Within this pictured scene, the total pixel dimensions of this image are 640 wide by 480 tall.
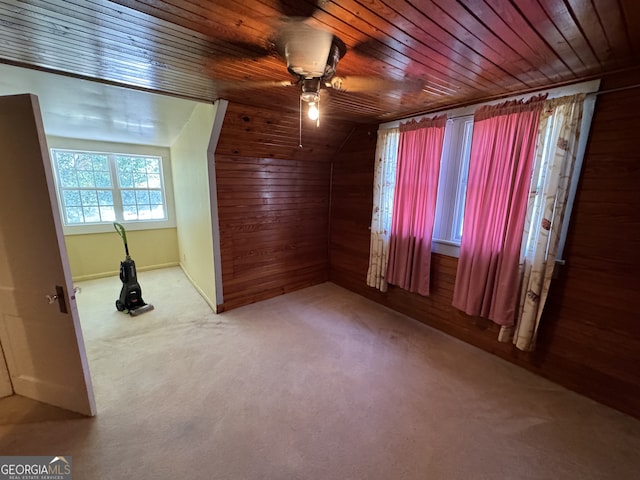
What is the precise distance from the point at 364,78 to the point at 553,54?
1.06 m

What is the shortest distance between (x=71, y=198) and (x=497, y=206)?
5.63 m

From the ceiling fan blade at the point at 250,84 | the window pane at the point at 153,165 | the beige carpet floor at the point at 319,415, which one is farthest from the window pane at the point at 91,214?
the ceiling fan blade at the point at 250,84

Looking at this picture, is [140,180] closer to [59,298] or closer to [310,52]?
[59,298]

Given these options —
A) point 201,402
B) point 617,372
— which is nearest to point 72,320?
point 201,402

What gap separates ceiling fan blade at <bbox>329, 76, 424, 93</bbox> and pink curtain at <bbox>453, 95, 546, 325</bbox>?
0.70 m

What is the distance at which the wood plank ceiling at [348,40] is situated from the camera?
1.08 meters

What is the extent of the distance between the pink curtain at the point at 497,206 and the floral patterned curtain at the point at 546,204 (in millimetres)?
57

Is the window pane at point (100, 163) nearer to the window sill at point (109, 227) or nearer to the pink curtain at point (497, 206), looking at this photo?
the window sill at point (109, 227)

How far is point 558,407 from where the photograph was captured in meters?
1.85

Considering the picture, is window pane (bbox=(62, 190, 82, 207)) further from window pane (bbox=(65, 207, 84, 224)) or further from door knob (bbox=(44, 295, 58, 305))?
door knob (bbox=(44, 295, 58, 305))

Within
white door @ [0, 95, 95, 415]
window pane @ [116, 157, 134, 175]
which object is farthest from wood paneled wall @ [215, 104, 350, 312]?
window pane @ [116, 157, 134, 175]

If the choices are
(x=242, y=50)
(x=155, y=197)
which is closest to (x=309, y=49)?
(x=242, y=50)

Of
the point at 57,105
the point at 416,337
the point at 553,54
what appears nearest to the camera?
the point at 553,54

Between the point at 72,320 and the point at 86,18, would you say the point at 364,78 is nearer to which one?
the point at 86,18
